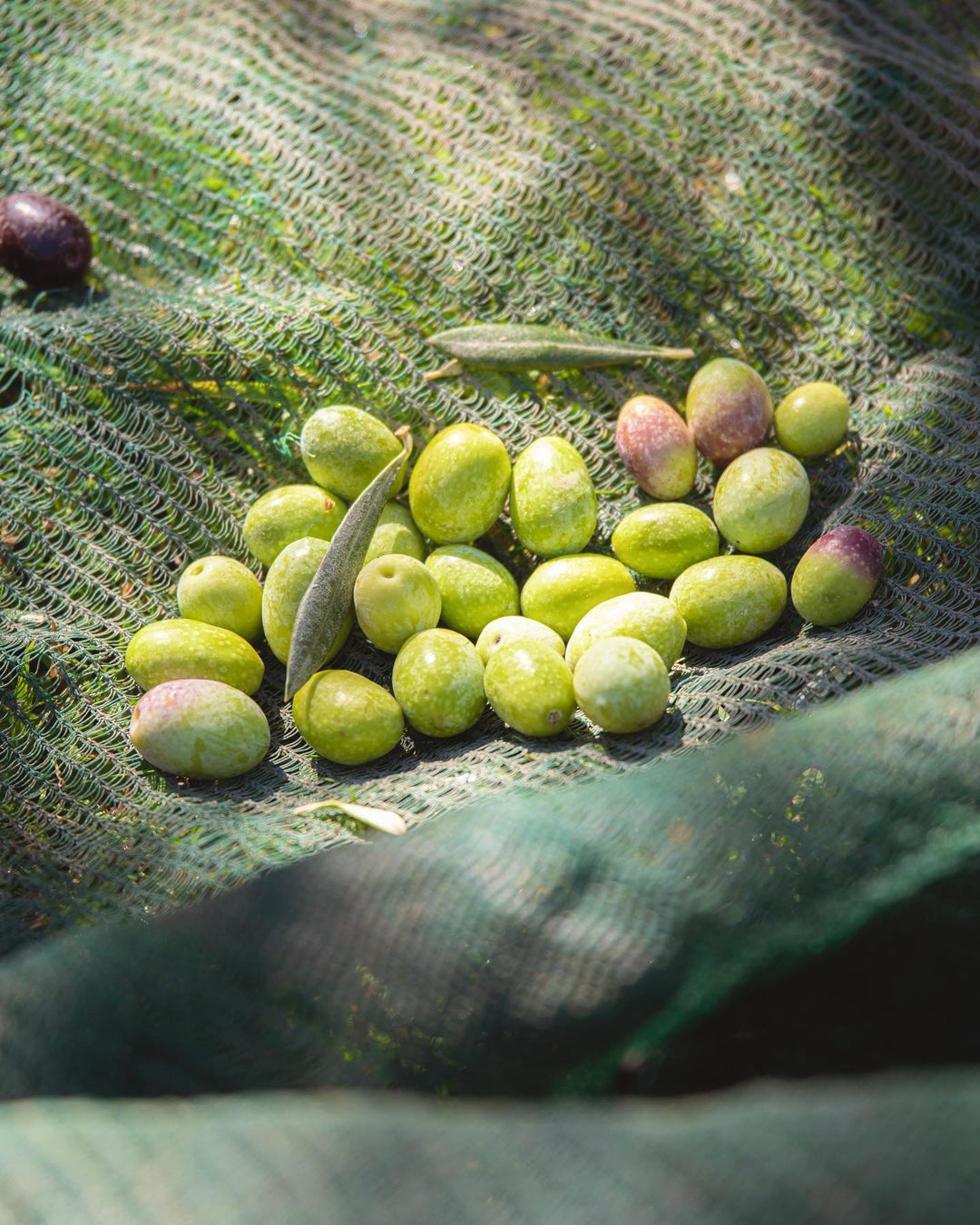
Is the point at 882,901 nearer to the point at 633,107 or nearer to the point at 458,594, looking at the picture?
the point at 458,594

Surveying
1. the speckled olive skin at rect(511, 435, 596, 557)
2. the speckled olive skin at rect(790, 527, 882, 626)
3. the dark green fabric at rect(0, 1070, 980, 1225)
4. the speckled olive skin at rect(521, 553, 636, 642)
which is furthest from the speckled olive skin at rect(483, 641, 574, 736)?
the dark green fabric at rect(0, 1070, 980, 1225)

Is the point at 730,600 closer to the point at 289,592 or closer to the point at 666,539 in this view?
the point at 666,539

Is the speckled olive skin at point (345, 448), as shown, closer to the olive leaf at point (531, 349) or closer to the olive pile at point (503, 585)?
the olive pile at point (503, 585)

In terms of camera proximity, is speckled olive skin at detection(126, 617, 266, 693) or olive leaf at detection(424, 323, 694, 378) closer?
speckled olive skin at detection(126, 617, 266, 693)

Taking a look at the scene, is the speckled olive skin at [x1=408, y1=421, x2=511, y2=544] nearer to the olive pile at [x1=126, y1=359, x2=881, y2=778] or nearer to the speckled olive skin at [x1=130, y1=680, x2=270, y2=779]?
the olive pile at [x1=126, y1=359, x2=881, y2=778]

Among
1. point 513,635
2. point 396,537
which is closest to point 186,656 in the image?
point 396,537

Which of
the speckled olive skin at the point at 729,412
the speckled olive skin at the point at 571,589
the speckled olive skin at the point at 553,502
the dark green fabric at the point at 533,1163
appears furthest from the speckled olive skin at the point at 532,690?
the dark green fabric at the point at 533,1163
